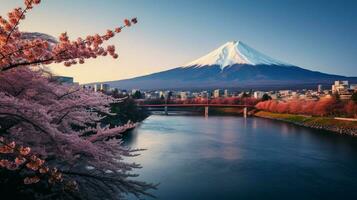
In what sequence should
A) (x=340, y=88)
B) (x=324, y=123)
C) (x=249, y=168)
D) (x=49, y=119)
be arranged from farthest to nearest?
(x=340, y=88), (x=324, y=123), (x=249, y=168), (x=49, y=119)

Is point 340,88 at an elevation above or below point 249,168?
above

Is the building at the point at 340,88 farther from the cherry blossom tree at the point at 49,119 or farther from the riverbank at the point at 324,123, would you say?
the cherry blossom tree at the point at 49,119

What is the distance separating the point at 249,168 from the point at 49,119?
11568 mm

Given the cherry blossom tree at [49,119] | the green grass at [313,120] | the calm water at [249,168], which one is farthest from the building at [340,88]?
the cherry blossom tree at [49,119]

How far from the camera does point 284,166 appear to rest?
13.2 metres

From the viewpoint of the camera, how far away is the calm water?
957 cm

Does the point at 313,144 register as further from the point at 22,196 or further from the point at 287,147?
the point at 22,196

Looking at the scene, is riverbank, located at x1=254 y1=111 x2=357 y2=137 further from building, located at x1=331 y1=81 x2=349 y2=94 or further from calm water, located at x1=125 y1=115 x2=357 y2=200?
building, located at x1=331 y1=81 x2=349 y2=94

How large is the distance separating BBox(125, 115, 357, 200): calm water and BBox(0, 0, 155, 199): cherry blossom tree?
6843mm

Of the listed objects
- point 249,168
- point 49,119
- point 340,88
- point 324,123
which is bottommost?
point 324,123

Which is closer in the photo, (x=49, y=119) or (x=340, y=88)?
(x=49, y=119)

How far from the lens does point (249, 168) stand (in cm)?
1273

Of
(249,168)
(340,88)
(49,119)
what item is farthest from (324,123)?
(340,88)

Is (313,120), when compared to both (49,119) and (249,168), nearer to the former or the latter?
(249,168)
